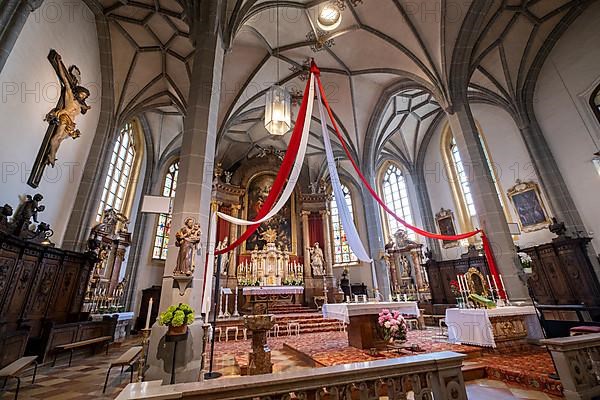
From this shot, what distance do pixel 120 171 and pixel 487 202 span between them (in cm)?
1247

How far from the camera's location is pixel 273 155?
14.5 m

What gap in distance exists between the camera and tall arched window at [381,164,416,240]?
45.3 ft

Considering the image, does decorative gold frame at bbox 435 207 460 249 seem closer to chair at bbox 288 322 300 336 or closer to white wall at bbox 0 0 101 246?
chair at bbox 288 322 300 336

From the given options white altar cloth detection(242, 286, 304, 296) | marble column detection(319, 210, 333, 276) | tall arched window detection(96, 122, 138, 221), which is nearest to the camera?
tall arched window detection(96, 122, 138, 221)

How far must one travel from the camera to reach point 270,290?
10.8m

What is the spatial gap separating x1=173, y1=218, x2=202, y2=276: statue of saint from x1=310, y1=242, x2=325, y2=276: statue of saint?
9.00m

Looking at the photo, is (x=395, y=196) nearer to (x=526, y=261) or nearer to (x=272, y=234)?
(x=526, y=261)

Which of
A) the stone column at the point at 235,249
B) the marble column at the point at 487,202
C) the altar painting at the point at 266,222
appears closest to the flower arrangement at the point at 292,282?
the altar painting at the point at 266,222

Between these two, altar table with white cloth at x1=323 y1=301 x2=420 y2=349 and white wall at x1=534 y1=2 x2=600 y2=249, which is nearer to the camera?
altar table with white cloth at x1=323 y1=301 x2=420 y2=349

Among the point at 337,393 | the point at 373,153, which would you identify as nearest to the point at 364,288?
the point at 373,153

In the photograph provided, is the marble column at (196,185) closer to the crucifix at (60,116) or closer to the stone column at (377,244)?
the crucifix at (60,116)

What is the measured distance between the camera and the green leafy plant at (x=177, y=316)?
3402 mm

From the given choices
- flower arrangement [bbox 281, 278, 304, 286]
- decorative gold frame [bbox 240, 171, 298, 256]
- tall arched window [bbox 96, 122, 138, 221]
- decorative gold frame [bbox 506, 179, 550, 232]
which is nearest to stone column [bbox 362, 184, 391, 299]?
flower arrangement [bbox 281, 278, 304, 286]

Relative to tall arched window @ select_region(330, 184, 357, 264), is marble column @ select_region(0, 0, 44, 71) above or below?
above
